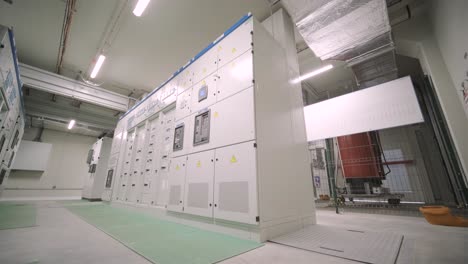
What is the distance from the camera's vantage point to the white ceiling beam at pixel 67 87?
5.50 m

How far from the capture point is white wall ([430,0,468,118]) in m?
2.44

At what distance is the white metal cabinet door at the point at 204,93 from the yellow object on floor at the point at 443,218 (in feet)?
11.3

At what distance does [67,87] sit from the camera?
602 centimetres

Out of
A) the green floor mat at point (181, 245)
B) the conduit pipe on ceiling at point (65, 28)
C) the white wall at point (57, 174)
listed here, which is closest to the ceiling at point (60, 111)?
the white wall at point (57, 174)

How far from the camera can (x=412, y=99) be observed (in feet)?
11.5

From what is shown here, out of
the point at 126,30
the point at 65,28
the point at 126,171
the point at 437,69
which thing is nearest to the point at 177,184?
the point at 126,171

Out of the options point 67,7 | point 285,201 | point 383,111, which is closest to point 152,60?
point 67,7

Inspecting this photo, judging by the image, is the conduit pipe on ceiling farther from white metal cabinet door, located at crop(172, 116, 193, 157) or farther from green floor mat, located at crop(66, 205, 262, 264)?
green floor mat, located at crop(66, 205, 262, 264)

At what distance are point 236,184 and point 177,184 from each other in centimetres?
133

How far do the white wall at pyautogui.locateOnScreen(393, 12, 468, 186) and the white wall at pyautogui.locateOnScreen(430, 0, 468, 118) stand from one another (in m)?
0.12

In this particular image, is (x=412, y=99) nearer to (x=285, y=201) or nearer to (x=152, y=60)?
(x=285, y=201)

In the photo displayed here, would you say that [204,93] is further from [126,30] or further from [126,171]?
[126,171]

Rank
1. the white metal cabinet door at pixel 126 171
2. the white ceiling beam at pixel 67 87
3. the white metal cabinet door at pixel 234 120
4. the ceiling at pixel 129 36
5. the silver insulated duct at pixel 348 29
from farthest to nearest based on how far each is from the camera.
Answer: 1. the white ceiling beam at pixel 67 87
2. the white metal cabinet door at pixel 126 171
3. the ceiling at pixel 129 36
4. the silver insulated duct at pixel 348 29
5. the white metal cabinet door at pixel 234 120

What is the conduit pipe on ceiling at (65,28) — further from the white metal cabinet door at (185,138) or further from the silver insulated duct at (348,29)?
the silver insulated duct at (348,29)
